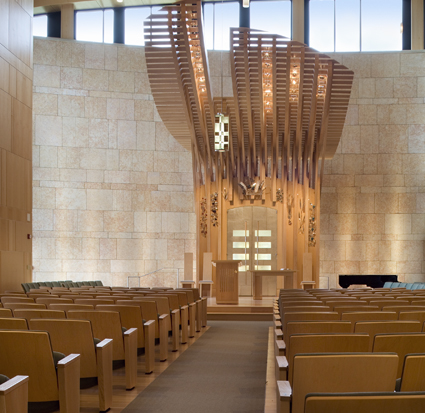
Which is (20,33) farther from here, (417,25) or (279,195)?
(417,25)

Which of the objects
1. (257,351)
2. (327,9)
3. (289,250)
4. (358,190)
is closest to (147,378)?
(257,351)

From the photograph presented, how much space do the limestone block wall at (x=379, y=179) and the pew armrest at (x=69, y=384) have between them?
1326cm

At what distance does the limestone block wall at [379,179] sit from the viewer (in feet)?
51.6

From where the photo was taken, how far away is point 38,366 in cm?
303

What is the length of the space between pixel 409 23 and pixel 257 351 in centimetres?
1355

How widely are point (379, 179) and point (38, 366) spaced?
14.3 m

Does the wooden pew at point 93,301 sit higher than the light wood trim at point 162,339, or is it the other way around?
the wooden pew at point 93,301

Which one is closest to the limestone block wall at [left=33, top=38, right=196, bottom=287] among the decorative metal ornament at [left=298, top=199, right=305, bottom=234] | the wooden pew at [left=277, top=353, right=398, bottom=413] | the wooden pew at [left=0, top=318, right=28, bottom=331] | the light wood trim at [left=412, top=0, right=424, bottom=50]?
the decorative metal ornament at [left=298, top=199, right=305, bottom=234]

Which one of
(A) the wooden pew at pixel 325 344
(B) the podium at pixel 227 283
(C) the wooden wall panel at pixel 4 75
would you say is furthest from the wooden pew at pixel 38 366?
(B) the podium at pixel 227 283

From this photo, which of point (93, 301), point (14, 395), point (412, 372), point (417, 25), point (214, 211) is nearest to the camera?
point (412, 372)

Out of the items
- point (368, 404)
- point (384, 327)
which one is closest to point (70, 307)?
point (384, 327)

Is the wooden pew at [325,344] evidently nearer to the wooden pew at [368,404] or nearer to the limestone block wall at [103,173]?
the wooden pew at [368,404]

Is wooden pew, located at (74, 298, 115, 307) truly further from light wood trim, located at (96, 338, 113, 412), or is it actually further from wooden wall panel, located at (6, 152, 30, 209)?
wooden wall panel, located at (6, 152, 30, 209)

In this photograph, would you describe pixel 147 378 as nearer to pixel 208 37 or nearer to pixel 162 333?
pixel 162 333
